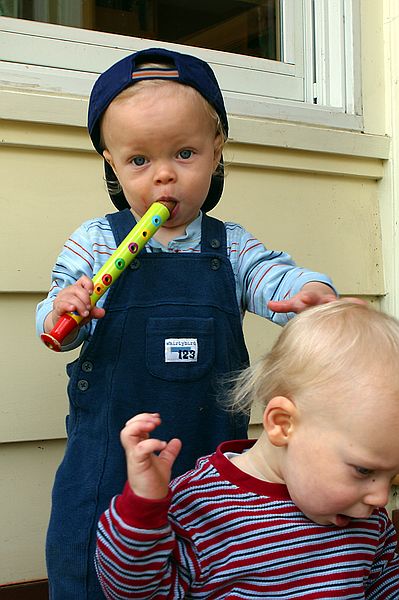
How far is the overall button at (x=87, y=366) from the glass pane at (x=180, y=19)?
1093 millimetres

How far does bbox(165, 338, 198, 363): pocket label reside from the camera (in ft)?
5.37

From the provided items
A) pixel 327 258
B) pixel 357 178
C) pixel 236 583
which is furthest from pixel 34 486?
pixel 357 178

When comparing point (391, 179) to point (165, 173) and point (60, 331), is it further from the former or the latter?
point (60, 331)

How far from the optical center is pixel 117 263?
1.56m

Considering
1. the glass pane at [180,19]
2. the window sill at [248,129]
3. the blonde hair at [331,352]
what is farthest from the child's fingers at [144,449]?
the glass pane at [180,19]

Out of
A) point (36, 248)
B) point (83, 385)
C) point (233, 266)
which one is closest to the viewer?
point (83, 385)

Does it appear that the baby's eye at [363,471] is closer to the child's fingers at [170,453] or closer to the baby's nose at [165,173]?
the child's fingers at [170,453]

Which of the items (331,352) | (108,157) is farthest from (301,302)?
(108,157)

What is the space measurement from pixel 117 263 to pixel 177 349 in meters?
0.21

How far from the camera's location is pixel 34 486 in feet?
7.04

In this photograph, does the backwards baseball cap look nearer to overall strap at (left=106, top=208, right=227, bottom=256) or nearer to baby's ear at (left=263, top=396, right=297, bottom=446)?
overall strap at (left=106, top=208, right=227, bottom=256)

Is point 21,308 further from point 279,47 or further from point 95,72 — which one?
point 279,47

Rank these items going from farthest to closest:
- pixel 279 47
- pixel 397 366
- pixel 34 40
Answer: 1. pixel 279 47
2. pixel 34 40
3. pixel 397 366

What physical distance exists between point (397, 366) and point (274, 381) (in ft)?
0.66
